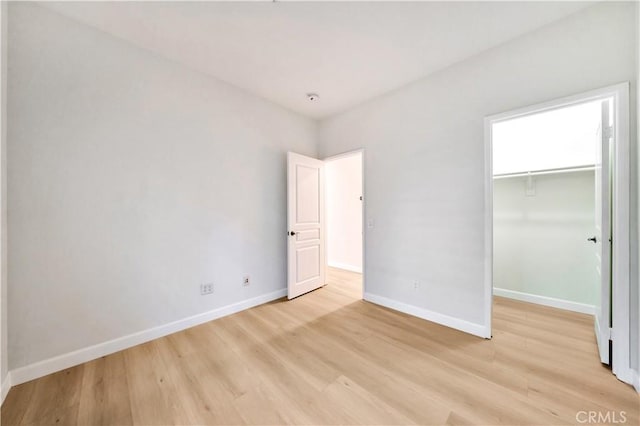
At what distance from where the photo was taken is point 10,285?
1.60 meters

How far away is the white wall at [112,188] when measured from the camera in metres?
1.67

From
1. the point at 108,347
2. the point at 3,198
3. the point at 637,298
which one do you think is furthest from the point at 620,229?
the point at 3,198

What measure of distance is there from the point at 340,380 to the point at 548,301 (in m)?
2.91

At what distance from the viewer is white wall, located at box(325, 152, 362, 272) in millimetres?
4738

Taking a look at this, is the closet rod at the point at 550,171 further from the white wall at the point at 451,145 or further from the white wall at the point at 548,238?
the white wall at the point at 451,145

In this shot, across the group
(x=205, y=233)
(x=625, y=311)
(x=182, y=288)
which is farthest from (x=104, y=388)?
(x=625, y=311)

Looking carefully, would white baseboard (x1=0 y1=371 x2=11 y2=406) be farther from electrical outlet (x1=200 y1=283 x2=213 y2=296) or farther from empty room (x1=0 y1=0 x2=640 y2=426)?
electrical outlet (x1=200 y1=283 x2=213 y2=296)

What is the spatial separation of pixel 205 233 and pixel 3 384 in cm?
160

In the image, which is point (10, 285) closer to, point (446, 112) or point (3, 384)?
point (3, 384)

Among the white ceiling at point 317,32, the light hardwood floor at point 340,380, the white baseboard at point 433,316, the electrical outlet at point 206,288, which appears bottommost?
the light hardwood floor at point 340,380

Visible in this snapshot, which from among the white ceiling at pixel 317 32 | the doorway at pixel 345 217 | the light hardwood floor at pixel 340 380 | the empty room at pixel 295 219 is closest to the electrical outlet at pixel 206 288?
the empty room at pixel 295 219

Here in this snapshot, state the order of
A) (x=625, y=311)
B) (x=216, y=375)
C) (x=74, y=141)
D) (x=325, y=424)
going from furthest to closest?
1. (x=74, y=141)
2. (x=216, y=375)
3. (x=625, y=311)
4. (x=325, y=424)

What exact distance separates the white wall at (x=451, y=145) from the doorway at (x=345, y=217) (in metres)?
1.48

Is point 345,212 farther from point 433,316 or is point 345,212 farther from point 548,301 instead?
point 548,301
